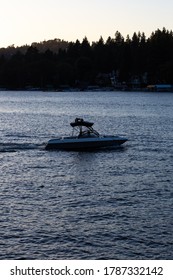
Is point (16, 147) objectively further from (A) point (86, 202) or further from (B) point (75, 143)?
(A) point (86, 202)

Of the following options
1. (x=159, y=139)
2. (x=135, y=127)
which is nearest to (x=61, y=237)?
(x=159, y=139)

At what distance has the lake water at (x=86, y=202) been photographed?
28062mm

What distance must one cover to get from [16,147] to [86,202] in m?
26.0

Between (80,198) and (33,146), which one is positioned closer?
(80,198)

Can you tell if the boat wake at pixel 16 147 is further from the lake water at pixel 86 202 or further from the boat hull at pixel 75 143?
the boat hull at pixel 75 143

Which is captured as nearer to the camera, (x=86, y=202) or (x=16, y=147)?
(x=86, y=202)

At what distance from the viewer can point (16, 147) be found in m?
61.1

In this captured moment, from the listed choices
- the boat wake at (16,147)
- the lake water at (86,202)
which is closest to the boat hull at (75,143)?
the lake water at (86,202)

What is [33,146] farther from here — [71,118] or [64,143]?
[71,118]

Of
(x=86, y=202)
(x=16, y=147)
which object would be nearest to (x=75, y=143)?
(x=16, y=147)
